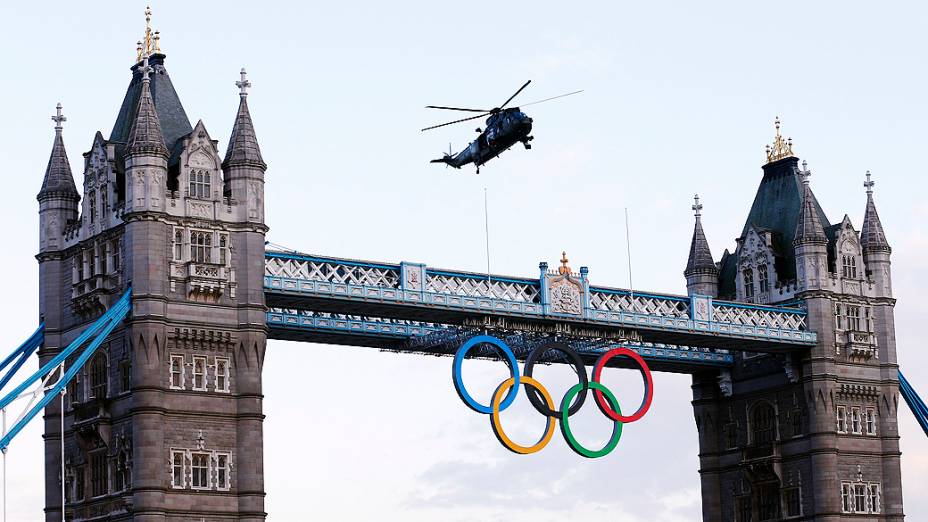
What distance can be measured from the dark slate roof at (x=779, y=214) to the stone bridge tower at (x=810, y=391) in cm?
10

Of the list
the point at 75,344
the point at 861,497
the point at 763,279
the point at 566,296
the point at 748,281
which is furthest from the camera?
the point at 748,281

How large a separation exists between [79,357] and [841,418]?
49187 millimetres

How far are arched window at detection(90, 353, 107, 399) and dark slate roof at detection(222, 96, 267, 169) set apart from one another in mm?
11609

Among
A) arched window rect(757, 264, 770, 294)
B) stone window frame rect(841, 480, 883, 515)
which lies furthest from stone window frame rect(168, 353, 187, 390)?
stone window frame rect(841, 480, 883, 515)

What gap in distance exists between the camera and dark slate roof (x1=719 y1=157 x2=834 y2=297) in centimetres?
12256

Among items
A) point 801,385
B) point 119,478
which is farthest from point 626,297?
point 119,478

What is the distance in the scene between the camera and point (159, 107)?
101m

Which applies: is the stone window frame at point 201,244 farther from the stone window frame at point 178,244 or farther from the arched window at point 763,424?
the arched window at point 763,424

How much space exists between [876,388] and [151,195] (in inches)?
1963

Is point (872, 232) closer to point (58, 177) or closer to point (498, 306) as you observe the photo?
point (498, 306)

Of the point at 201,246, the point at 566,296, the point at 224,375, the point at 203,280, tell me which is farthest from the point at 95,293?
the point at 566,296

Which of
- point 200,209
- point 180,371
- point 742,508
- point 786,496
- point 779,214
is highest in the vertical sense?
point 779,214

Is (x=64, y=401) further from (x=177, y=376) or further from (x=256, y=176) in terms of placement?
(x=256, y=176)

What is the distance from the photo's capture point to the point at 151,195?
9406 cm
